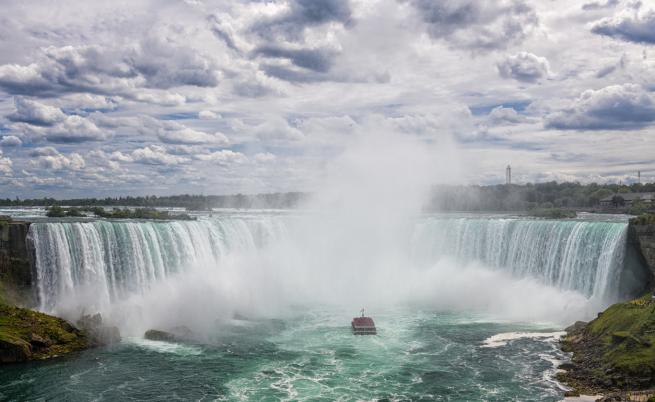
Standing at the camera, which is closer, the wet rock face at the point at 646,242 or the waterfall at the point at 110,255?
the waterfall at the point at 110,255

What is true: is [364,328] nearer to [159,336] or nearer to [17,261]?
[159,336]

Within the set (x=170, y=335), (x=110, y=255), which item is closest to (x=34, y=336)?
(x=170, y=335)

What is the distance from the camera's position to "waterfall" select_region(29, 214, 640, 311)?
28391 mm

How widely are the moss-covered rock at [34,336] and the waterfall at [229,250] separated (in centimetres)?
266

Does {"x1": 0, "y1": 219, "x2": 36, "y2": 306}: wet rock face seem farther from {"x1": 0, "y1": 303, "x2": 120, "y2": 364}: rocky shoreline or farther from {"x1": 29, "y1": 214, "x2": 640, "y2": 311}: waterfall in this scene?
{"x1": 0, "y1": 303, "x2": 120, "y2": 364}: rocky shoreline

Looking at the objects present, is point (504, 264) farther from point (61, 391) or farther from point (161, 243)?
point (61, 391)

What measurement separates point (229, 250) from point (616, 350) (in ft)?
85.1

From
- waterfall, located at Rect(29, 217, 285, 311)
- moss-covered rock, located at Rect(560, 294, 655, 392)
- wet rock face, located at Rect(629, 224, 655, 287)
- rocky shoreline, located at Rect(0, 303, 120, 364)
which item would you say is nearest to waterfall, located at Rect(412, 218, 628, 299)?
wet rock face, located at Rect(629, 224, 655, 287)

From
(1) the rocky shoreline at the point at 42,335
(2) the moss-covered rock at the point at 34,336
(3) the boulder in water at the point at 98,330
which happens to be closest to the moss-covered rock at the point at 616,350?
(3) the boulder in water at the point at 98,330

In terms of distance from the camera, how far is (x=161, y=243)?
1312 inches

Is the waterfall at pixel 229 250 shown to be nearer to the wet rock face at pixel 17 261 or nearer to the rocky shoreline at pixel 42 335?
the wet rock face at pixel 17 261

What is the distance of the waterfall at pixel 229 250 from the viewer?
28.4 m

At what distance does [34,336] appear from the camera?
23.7m

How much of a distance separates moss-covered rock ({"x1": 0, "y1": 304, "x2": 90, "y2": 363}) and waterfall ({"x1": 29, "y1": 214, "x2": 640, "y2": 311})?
2662mm
